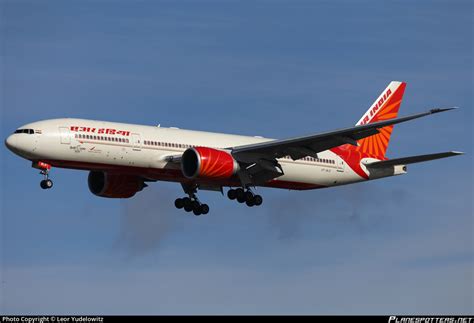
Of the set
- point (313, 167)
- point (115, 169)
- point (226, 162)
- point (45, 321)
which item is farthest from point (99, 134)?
point (45, 321)

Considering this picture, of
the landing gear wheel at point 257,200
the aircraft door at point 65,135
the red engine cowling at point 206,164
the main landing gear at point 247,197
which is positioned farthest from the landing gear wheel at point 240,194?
the aircraft door at point 65,135

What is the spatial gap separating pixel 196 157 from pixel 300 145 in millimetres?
6229

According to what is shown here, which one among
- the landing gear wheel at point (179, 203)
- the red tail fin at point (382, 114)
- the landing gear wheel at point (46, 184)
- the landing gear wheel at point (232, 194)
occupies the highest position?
the red tail fin at point (382, 114)

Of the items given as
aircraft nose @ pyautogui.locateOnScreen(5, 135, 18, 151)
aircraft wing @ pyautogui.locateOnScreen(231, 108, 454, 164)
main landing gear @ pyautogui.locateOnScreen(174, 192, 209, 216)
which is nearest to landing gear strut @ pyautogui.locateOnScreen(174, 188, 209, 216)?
main landing gear @ pyautogui.locateOnScreen(174, 192, 209, 216)

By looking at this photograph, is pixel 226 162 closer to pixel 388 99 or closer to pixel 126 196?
pixel 126 196

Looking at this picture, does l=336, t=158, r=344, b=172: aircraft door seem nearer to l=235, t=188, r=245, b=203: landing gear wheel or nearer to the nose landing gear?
l=235, t=188, r=245, b=203: landing gear wheel

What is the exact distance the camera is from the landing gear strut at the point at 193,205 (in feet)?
242

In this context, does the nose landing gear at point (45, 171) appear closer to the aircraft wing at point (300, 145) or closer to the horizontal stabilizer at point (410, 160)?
the aircraft wing at point (300, 145)

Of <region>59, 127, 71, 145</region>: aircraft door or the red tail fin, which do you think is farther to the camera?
the red tail fin

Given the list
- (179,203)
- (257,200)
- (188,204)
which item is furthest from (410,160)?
(179,203)

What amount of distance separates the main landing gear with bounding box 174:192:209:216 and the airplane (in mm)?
61

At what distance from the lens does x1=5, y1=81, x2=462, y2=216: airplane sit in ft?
217

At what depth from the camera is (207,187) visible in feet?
239


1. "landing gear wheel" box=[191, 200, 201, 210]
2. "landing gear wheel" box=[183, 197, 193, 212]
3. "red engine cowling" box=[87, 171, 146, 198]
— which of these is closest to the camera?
"red engine cowling" box=[87, 171, 146, 198]
